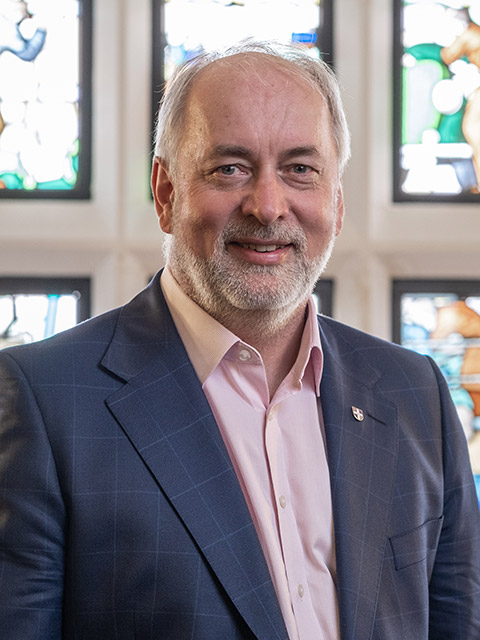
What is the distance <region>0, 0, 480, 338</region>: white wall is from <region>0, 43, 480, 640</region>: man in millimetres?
1235

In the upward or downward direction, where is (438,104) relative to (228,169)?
upward

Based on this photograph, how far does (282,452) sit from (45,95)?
1.91 metres

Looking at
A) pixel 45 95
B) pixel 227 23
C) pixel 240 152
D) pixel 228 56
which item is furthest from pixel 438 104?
pixel 240 152

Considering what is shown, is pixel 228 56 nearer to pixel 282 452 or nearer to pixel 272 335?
pixel 272 335

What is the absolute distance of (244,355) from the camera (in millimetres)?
1623

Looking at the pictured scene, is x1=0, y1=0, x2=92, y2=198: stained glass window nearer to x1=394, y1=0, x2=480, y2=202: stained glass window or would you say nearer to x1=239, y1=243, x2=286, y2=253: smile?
x1=394, y1=0, x2=480, y2=202: stained glass window

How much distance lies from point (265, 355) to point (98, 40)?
1703 millimetres

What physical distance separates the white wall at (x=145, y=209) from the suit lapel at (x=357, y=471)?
49.1 inches

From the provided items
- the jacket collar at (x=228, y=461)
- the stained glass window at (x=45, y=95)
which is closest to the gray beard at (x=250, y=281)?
the jacket collar at (x=228, y=461)

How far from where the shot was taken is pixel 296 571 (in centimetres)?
150

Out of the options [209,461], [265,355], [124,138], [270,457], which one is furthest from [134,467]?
[124,138]

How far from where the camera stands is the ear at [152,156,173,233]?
5.64ft

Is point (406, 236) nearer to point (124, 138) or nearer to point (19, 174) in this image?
point (124, 138)

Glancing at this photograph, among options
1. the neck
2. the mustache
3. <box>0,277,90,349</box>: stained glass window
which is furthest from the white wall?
the mustache
